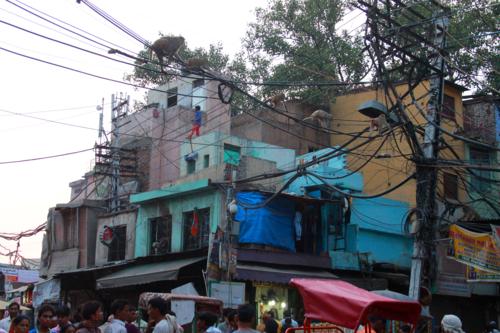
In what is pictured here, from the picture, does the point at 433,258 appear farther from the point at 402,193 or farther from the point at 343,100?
the point at 343,100

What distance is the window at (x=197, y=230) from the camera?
22500mm

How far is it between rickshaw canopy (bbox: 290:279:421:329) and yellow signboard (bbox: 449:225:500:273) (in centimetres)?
800

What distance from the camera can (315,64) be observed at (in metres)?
33.3

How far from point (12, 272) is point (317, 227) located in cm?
2440

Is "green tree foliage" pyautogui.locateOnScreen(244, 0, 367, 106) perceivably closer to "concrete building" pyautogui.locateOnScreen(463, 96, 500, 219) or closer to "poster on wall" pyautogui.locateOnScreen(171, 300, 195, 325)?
"concrete building" pyautogui.locateOnScreen(463, 96, 500, 219)

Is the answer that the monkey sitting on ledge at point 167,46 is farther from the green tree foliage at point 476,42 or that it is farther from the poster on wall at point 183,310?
the green tree foliage at point 476,42

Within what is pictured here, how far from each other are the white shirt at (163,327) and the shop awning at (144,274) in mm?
12929

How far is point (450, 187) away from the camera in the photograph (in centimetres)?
2788

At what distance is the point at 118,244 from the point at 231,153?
20.1ft

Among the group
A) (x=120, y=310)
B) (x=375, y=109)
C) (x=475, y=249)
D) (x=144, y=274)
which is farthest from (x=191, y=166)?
(x=120, y=310)

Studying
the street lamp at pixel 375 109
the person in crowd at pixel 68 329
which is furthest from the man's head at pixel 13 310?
the street lamp at pixel 375 109

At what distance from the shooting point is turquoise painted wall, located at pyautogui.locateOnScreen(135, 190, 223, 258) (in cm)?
2214

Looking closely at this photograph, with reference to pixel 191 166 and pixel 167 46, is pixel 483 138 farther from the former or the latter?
pixel 167 46

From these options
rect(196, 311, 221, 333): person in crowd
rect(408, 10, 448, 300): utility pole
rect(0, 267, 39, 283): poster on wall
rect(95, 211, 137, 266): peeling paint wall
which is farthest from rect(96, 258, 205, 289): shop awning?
rect(0, 267, 39, 283): poster on wall
